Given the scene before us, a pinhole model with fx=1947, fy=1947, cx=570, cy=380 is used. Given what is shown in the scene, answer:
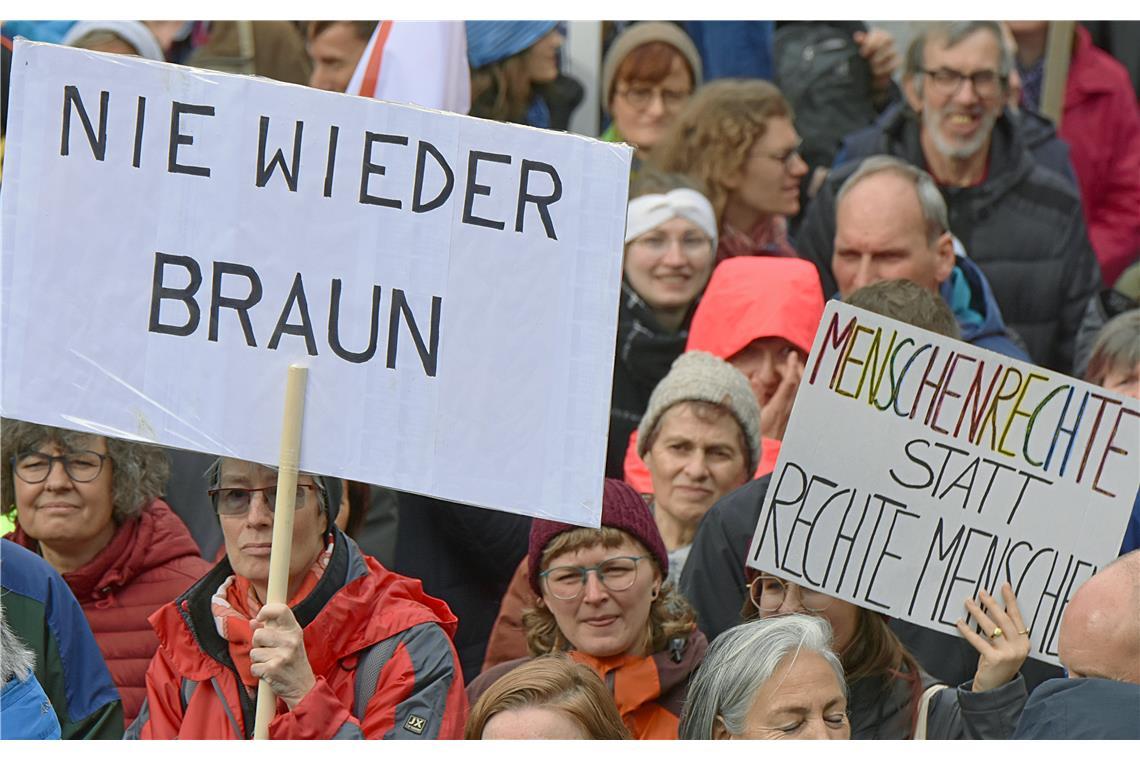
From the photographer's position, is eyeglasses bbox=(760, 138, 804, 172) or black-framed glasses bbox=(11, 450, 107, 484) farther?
eyeglasses bbox=(760, 138, 804, 172)

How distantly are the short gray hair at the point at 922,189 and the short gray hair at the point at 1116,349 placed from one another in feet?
1.79

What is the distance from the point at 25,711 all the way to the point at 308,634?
1.72ft

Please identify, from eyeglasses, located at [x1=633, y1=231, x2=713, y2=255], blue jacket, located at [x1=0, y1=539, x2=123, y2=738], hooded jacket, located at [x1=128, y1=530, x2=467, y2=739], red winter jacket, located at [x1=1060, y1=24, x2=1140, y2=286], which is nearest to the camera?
hooded jacket, located at [x1=128, y1=530, x2=467, y2=739]

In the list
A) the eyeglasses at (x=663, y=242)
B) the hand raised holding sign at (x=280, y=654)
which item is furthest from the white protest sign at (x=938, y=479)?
the eyeglasses at (x=663, y=242)

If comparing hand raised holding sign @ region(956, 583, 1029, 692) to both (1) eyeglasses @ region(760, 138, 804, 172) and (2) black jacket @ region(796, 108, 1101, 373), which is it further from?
(1) eyeglasses @ region(760, 138, 804, 172)

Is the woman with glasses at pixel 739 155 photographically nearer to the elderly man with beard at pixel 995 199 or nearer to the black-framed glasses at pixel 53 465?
the elderly man with beard at pixel 995 199

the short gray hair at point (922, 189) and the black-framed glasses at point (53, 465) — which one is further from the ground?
the short gray hair at point (922, 189)

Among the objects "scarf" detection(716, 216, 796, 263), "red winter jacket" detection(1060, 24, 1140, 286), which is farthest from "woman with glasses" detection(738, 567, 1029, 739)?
"red winter jacket" detection(1060, 24, 1140, 286)

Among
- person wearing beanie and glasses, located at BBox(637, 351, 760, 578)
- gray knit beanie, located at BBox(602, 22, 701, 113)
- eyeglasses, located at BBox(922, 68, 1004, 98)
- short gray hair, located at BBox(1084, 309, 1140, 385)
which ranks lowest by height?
person wearing beanie and glasses, located at BBox(637, 351, 760, 578)

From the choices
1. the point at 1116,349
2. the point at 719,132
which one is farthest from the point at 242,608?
the point at 719,132

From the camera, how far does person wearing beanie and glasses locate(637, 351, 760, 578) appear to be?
466cm

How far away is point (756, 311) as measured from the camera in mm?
5230

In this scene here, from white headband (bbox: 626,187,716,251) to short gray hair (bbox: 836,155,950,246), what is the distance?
42cm

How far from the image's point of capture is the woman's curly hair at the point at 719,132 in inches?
241
